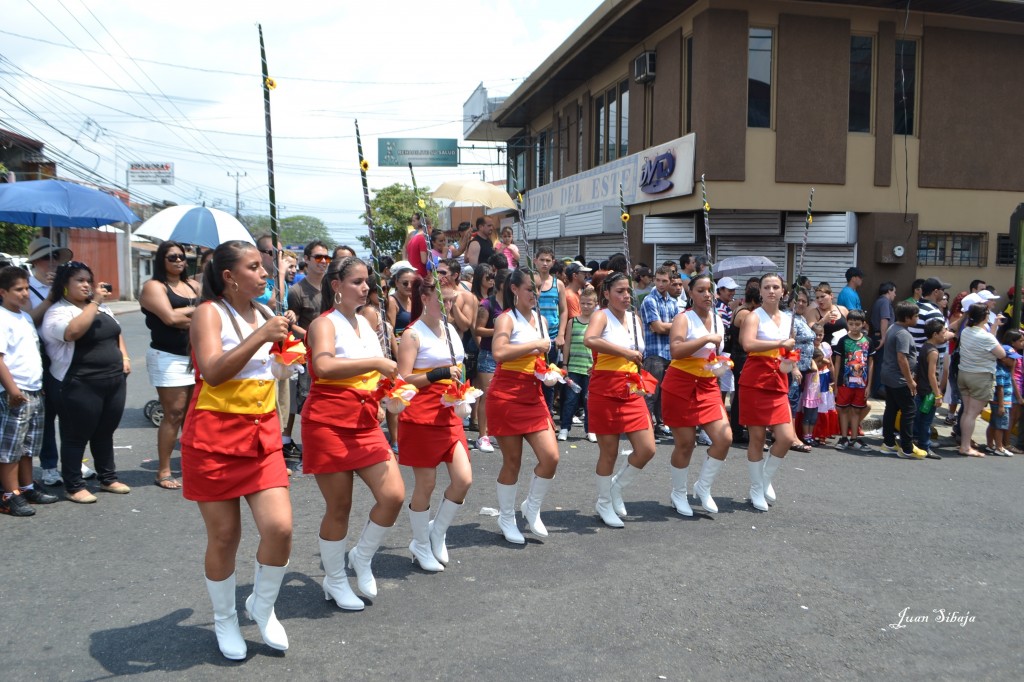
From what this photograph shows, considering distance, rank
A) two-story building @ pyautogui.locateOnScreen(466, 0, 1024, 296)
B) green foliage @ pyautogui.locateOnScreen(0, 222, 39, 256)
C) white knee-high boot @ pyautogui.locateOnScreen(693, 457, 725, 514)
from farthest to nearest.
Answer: green foliage @ pyautogui.locateOnScreen(0, 222, 39, 256), two-story building @ pyautogui.locateOnScreen(466, 0, 1024, 296), white knee-high boot @ pyautogui.locateOnScreen(693, 457, 725, 514)

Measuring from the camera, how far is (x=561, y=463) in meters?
8.73

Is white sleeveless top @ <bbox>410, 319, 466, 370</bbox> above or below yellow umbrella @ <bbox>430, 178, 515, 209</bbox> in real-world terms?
below

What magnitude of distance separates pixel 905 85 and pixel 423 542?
48.2ft

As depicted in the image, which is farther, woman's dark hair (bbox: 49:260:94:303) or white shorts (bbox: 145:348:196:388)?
white shorts (bbox: 145:348:196:388)

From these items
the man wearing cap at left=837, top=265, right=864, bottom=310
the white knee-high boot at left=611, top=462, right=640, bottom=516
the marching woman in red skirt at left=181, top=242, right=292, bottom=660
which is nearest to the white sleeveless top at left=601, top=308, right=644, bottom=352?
the white knee-high boot at left=611, top=462, right=640, bottom=516

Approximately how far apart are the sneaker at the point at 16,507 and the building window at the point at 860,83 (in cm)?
1469

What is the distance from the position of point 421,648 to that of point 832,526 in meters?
3.80

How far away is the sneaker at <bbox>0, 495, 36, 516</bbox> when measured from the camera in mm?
6266

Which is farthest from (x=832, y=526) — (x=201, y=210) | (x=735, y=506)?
(x=201, y=210)

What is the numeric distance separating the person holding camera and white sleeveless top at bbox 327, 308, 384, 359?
2.95 metres

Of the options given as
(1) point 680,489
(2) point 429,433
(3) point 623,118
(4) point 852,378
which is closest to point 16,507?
(2) point 429,433

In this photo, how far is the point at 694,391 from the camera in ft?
22.2

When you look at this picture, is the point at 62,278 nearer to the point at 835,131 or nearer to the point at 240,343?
the point at 240,343

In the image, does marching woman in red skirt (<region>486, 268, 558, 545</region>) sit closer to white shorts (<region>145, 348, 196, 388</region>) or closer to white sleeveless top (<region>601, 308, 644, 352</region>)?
white sleeveless top (<region>601, 308, 644, 352</region>)
